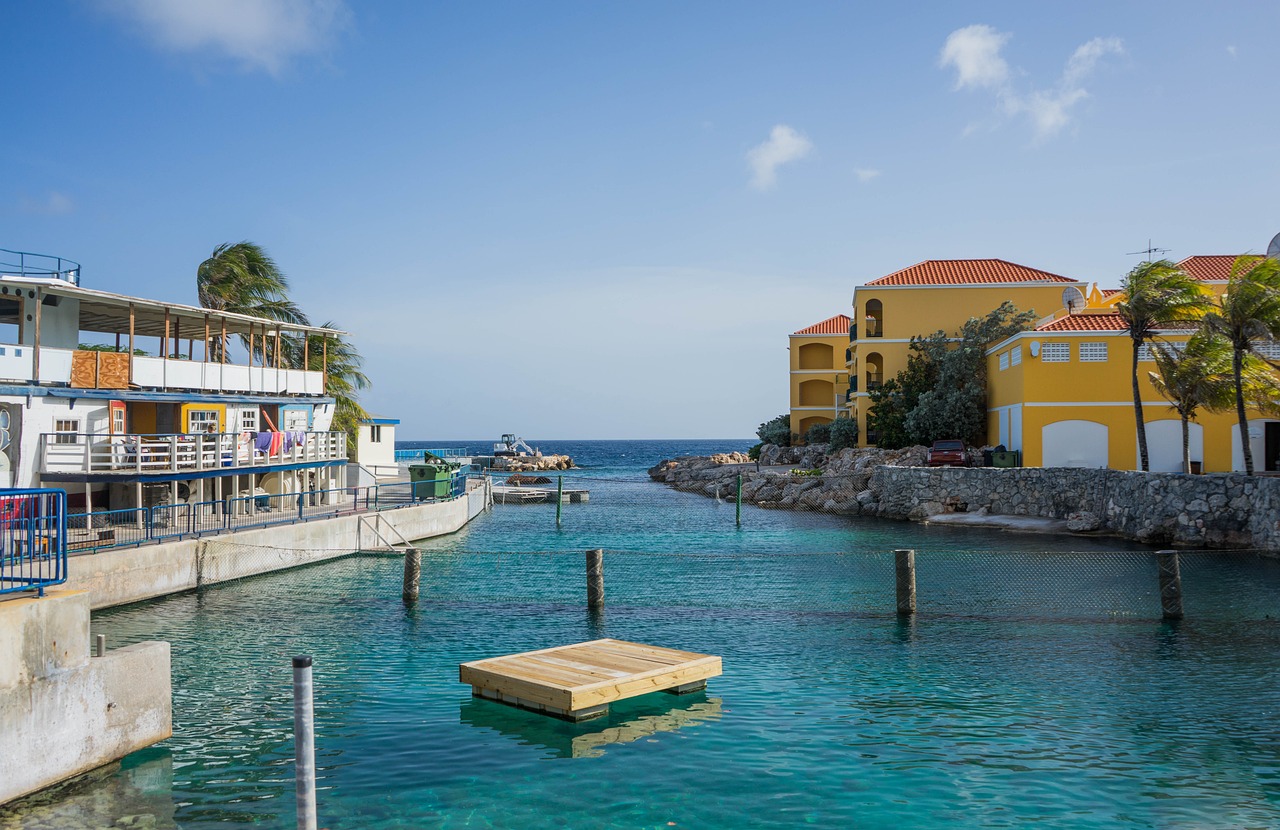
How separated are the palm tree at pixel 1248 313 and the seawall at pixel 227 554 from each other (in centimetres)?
2718

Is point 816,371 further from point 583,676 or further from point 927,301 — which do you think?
point 583,676

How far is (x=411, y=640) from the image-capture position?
696 inches

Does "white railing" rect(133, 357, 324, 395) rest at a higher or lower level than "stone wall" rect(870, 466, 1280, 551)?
higher

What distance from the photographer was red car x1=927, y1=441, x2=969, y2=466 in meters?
44.0

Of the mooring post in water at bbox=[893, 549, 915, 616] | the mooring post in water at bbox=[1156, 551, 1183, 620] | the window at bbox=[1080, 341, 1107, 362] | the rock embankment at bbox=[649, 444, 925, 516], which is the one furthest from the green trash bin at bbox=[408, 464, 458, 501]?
the window at bbox=[1080, 341, 1107, 362]

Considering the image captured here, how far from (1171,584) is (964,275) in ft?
127

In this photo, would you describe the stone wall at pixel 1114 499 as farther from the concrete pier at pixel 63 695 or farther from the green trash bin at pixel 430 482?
the concrete pier at pixel 63 695

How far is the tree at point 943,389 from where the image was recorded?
156ft

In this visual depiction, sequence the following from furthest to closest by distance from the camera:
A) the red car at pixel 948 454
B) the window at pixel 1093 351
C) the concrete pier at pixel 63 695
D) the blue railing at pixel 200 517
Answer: the red car at pixel 948 454 < the window at pixel 1093 351 < the blue railing at pixel 200 517 < the concrete pier at pixel 63 695

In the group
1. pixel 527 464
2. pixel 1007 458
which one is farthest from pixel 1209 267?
pixel 527 464

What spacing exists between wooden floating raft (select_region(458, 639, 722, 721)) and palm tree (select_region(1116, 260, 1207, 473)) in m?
26.8

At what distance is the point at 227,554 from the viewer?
23.6m

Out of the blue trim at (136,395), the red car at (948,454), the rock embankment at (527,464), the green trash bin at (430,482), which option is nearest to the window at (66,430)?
the blue trim at (136,395)

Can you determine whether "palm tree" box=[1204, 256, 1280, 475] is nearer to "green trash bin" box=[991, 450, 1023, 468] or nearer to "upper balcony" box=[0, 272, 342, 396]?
"green trash bin" box=[991, 450, 1023, 468]
